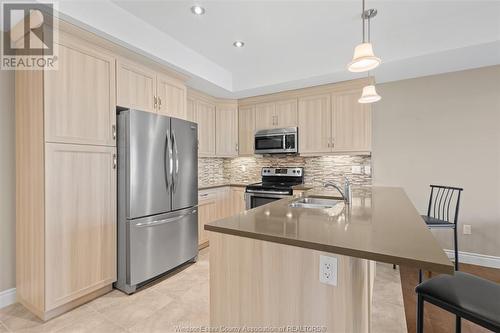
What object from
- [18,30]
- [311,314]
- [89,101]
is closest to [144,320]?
[311,314]

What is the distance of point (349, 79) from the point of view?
3379 mm

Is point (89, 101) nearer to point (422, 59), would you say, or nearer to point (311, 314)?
point (311, 314)

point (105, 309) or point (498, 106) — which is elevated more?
point (498, 106)

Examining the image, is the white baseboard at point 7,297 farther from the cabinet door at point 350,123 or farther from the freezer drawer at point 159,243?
the cabinet door at point 350,123

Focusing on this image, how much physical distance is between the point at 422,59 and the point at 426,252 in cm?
268

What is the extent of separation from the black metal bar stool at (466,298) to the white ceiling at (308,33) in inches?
86.8

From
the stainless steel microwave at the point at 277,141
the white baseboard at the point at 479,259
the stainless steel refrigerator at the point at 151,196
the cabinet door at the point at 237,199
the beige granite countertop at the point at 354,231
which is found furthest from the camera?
the cabinet door at the point at 237,199

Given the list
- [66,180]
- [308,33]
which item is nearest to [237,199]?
[66,180]

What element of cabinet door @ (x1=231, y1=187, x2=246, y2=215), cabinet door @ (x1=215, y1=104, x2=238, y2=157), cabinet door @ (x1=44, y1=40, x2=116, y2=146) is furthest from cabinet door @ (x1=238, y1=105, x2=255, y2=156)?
cabinet door @ (x1=44, y1=40, x2=116, y2=146)

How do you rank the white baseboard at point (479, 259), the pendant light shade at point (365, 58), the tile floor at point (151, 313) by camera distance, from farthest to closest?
the white baseboard at point (479, 259)
the tile floor at point (151, 313)
the pendant light shade at point (365, 58)

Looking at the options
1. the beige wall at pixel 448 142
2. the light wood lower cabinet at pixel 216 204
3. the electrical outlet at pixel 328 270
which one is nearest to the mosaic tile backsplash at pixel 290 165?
the beige wall at pixel 448 142

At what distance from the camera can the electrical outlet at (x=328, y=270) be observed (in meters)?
1.06

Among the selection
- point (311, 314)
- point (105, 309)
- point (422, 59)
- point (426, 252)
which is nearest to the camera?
point (426, 252)

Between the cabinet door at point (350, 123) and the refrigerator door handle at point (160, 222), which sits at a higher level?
the cabinet door at point (350, 123)
